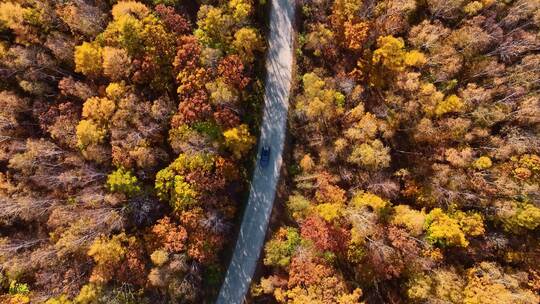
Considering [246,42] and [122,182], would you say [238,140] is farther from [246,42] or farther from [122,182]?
[122,182]

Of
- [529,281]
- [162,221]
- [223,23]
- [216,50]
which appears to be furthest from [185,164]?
[529,281]

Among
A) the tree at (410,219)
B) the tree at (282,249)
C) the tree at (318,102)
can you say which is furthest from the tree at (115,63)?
the tree at (410,219)

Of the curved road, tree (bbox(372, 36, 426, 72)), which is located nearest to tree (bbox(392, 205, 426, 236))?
the curved road

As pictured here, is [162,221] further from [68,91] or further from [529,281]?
[529,281]

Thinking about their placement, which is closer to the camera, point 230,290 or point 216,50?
point 216,50

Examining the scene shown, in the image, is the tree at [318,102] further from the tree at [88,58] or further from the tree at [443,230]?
the tree at [88,58]

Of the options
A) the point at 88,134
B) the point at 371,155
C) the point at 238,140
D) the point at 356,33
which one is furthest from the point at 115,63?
the point at 371,155
